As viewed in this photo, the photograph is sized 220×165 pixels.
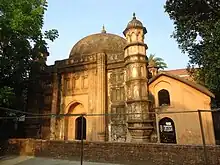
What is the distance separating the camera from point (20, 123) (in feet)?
56.1

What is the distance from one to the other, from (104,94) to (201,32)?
24.4ft

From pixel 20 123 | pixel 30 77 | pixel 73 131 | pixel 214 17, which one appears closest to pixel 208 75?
pixel 214 17

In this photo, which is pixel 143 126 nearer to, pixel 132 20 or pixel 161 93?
pixel 161 93

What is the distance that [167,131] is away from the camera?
15281mm

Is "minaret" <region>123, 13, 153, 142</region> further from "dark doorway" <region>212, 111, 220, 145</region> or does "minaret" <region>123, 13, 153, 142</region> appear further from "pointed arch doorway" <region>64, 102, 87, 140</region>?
"dark doorway" <region>212, 111, 220, 145</region>

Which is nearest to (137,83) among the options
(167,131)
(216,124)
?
(167,131)

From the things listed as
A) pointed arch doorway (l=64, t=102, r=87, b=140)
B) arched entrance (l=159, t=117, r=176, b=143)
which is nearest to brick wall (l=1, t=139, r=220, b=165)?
pointed arch doorway (l=64, t=102, r=87, b=140)

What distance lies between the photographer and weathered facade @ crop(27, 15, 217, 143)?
12867mm

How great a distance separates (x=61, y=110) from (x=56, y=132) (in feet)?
5.69

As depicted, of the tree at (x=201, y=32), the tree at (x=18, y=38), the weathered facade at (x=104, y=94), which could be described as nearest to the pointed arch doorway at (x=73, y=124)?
the weathered facade at (x=104, y=94)

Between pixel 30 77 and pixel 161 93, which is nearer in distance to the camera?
pixel 161 93

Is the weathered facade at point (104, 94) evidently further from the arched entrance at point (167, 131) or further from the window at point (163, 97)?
the arched entrance at point (167, 131)

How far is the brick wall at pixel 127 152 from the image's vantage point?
7.20m

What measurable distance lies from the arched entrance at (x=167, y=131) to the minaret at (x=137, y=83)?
10.4 feet
